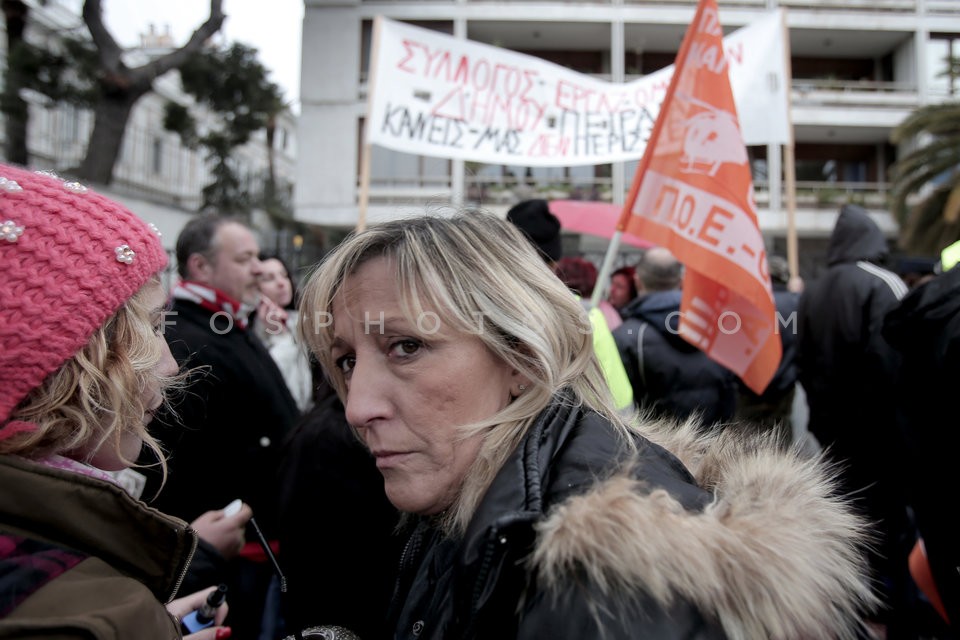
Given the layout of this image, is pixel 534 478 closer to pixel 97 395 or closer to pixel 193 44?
pixel 97 395

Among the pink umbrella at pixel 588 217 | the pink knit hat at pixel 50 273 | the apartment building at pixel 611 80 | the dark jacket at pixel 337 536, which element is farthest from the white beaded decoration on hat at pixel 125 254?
the apartment building at pixel 611 80

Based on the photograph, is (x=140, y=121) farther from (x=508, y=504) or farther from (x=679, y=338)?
(x=508, y=504)

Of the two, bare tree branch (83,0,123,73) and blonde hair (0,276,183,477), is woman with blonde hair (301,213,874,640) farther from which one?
bare tree branch (83,0,123,73)

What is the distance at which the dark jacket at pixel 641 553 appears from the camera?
2.98ft

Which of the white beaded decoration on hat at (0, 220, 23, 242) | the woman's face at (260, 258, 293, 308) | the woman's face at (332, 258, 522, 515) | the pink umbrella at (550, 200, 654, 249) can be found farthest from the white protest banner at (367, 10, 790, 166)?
the white beaded decoration on hat at (0, 220, 23, 242)

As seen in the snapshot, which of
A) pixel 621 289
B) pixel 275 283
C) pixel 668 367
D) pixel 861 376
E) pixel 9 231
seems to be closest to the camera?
pixel 9 231

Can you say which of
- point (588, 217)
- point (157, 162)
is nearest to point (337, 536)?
point (588, 217)

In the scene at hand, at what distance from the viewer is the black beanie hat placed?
322cm

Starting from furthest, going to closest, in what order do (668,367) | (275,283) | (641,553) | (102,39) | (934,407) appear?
(102,39) < (275,283) < (668,367) < (934,407) < (641,553)

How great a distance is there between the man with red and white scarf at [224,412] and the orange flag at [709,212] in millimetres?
1867

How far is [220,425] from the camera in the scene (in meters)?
2.89

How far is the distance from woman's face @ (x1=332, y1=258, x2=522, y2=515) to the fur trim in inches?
12.7

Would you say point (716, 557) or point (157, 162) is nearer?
point (716, 557)

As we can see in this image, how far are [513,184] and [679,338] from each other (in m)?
18.1
